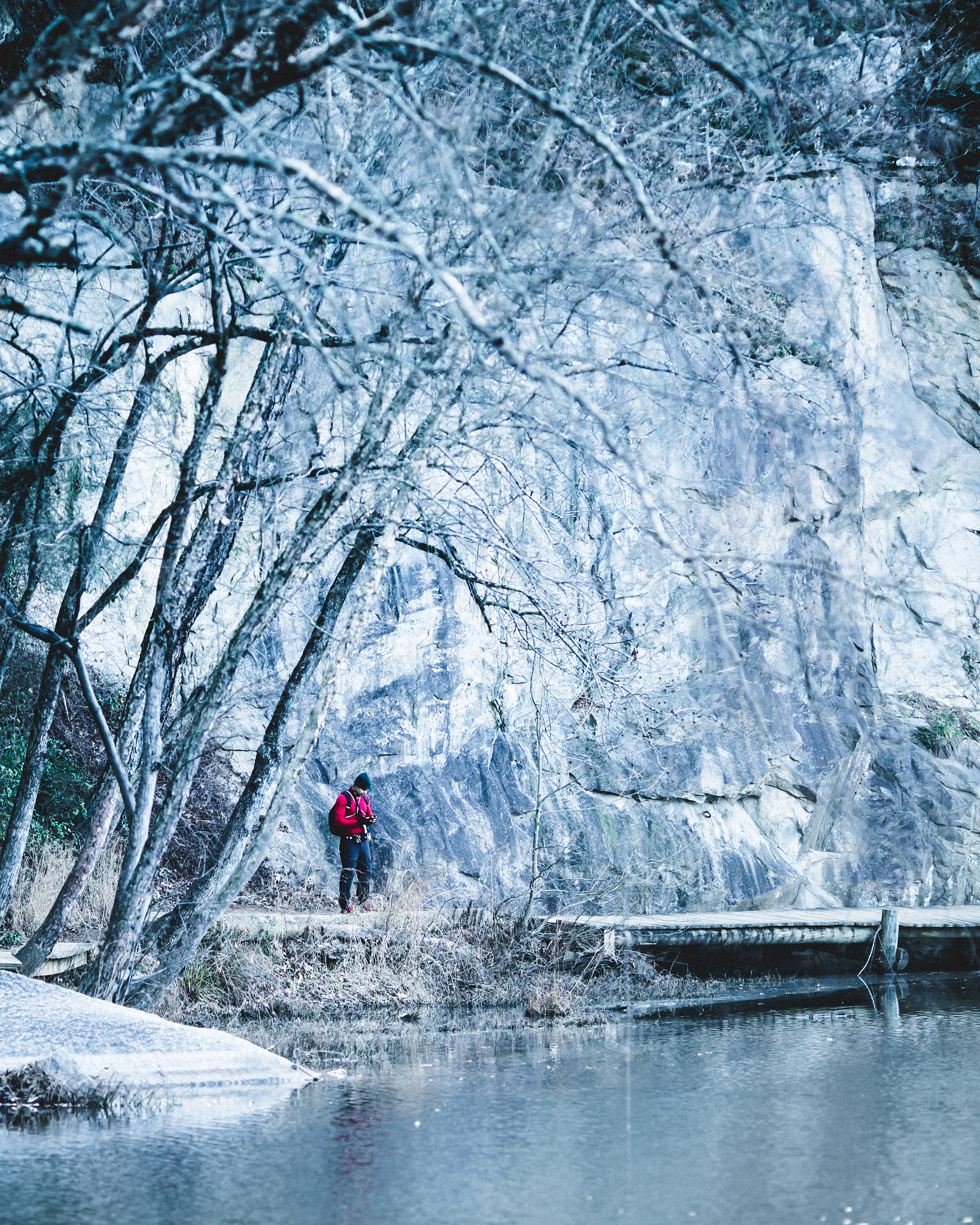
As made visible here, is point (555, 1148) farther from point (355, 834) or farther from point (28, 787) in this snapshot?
point (355, 834)

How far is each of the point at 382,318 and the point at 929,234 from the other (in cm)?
1880

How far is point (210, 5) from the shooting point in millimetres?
5277

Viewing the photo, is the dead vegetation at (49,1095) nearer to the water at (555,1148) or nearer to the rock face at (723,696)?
the water at (555,1148)

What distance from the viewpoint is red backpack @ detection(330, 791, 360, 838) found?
14.5m

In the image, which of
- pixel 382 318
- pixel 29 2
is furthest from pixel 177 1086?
pixel 29 2

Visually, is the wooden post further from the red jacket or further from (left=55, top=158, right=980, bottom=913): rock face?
the red jacket

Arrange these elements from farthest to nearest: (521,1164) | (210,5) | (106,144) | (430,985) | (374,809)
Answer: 1. (374,809)
2. (430,985)
3. (521,1164)
4. (210,5)
5. (106,144)

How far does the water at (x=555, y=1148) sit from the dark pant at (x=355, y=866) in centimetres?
509

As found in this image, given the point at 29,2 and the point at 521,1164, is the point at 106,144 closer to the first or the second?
the point at 521,1164

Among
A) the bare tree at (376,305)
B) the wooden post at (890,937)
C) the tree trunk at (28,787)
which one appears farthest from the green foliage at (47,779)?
the wooden post at (890,937)

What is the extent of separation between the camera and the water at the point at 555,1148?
5184 millimetres

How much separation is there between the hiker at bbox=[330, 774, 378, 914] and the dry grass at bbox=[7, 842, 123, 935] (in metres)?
2.57

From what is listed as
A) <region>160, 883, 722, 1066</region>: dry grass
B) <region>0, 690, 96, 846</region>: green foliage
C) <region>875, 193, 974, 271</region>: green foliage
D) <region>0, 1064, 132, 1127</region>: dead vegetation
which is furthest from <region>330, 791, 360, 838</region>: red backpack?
<region>875, 193, 974, 271</region>: green foliage

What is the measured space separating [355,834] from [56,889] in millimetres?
3379
